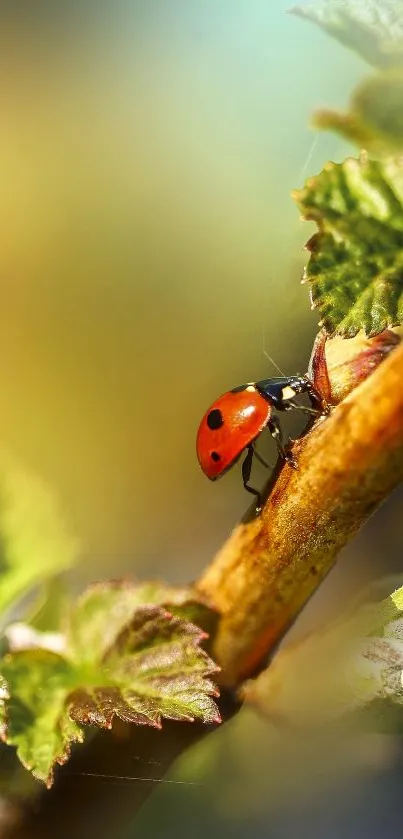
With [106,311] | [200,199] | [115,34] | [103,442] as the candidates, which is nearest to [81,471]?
[103,442]

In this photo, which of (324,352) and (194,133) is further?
(194,133)

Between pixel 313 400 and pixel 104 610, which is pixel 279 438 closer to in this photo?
pixel 313 400

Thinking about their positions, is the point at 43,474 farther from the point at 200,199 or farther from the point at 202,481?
the point at 200,199

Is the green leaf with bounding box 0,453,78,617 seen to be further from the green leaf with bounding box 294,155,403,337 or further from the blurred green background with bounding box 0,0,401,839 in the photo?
the green leaf with bounding box 294,155,403,337

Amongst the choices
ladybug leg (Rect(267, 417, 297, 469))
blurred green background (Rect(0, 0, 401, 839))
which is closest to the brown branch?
ladybug leg (Rect(267, 417, 297, 469))

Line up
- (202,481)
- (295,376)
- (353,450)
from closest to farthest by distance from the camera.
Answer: (353,450) → (295,376) → (202,481)

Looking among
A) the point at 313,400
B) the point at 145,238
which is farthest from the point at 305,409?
the point at 145,238

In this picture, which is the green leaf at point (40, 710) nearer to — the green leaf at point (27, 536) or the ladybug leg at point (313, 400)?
the green leaf at point (27, 536)
